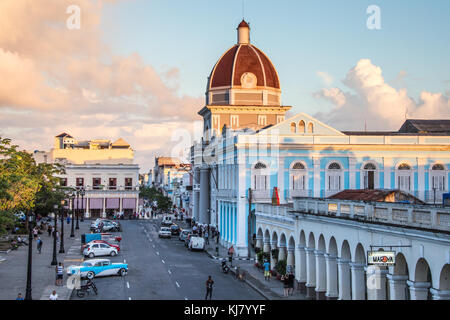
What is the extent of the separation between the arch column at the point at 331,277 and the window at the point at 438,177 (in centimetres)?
2914

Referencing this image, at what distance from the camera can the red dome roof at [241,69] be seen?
7719 centimetres

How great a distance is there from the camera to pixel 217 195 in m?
71.8

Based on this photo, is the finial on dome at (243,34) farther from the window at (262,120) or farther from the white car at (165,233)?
the white car at (165,233)

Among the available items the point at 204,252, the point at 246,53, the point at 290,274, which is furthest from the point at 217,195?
the point at 290,274

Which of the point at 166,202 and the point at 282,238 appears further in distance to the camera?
the point at 166,202

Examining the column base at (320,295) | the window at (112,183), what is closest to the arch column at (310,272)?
the column base at (320,295)

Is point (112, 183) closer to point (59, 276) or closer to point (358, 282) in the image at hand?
point (59, 276)

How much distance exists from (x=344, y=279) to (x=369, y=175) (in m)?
29.6

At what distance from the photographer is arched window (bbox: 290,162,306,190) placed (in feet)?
191

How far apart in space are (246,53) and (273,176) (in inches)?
999

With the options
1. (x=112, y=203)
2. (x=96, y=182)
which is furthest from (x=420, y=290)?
(x=96, y=182)
